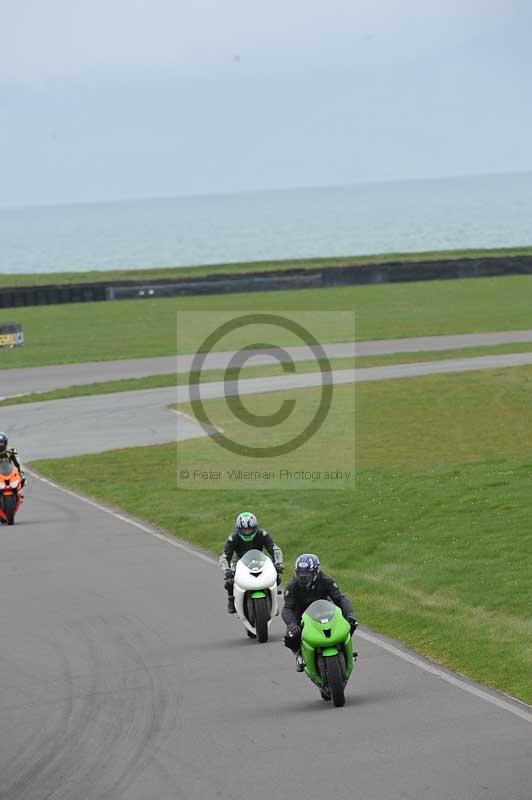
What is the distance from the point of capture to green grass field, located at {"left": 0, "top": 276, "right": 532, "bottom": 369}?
6197cm

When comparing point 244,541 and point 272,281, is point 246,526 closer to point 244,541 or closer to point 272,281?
point 244,541

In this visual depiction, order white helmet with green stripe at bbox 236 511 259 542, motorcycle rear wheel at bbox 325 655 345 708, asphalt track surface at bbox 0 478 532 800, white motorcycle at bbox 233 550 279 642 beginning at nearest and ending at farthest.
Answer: asphalt track surface at bbox 0 478 532 800, motorcycle rear wheel at bbox 325 655 345 708, white motorcycle at bbox 233 550 279 642, white helmet with green stripe at bbox 236 511 259 542

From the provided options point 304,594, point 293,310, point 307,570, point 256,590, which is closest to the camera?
point 307,570

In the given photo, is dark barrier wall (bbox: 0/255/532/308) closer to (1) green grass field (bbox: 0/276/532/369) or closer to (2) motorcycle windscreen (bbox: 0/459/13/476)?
(1) green grass field (bbox: 0/276/532/369)

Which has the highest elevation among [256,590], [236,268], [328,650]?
[236,268]

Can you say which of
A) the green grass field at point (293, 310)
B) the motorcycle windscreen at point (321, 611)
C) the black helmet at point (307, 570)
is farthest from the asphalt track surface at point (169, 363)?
the motorcycle windscreen at point (321, 611)

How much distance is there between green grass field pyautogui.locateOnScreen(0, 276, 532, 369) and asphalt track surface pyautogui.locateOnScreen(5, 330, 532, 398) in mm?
1919

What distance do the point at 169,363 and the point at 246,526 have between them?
38.4m

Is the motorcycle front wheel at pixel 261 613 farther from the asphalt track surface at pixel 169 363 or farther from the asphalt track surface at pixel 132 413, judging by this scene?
the asphalt track surface at pixel 169 363

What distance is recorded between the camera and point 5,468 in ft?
86.4

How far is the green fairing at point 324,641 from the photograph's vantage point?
14.0 meters

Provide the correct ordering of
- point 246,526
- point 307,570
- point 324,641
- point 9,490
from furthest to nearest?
point 9,490 → point 246,526 → point 307,570 → point 324,641

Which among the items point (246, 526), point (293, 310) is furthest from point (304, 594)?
point (293, 310)

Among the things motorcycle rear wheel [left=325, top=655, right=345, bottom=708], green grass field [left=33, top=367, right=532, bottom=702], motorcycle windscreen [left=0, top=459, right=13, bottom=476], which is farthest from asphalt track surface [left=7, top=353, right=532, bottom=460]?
motorcycle rear wheel [left=325, top=655, right=345, bottom=708]
